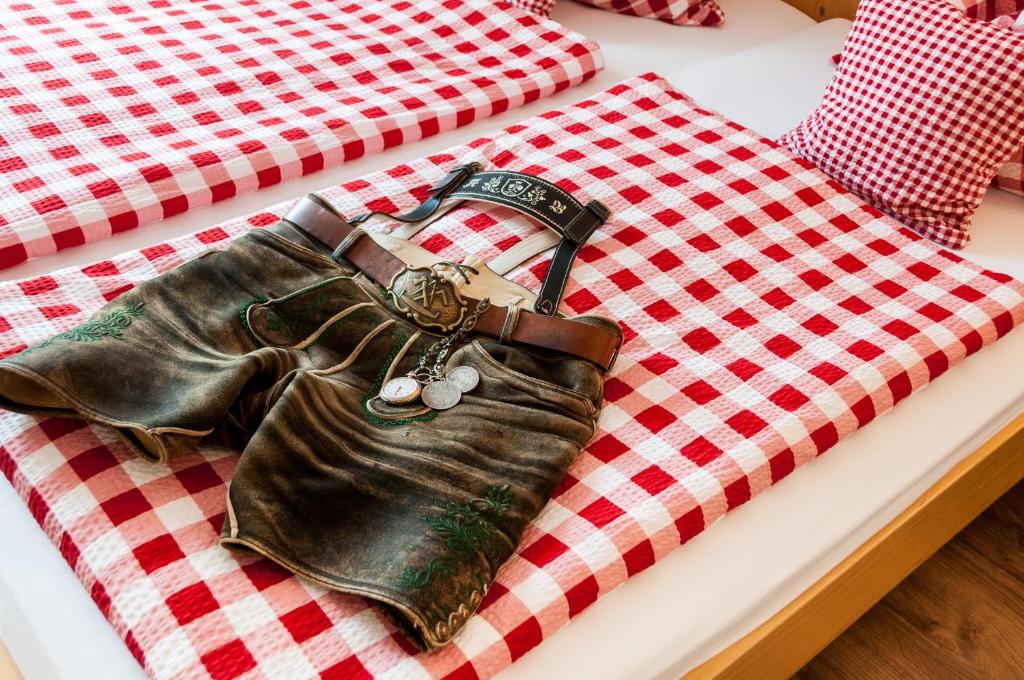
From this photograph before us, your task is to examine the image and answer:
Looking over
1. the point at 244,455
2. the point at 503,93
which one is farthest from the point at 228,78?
the point at 244,455

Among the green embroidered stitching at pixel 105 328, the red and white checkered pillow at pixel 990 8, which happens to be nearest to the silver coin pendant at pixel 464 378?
the green embroidered stitching at pixel 105 328

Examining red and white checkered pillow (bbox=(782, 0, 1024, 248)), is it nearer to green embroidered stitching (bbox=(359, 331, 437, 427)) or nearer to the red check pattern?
the red check pattern

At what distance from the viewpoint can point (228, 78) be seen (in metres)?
1.61

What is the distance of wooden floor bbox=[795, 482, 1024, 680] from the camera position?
4.68ft

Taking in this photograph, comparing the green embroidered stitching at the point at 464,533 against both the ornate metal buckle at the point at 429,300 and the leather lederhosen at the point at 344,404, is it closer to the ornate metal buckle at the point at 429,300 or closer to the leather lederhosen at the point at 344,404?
the leather lederhosen at the point at 344,404

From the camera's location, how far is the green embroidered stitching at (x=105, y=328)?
1013mm

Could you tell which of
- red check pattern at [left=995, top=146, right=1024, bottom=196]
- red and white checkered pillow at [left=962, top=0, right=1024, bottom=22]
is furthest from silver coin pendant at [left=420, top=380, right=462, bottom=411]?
red and white checkered pillow at [left=962, top=0, right=1024, bottom=22]

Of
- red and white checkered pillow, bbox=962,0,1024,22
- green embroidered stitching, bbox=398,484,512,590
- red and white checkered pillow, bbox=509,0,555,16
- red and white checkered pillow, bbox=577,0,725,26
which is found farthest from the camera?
red and white checkered pillow, bbox=577,0,725,26

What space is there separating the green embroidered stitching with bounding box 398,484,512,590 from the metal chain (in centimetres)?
18

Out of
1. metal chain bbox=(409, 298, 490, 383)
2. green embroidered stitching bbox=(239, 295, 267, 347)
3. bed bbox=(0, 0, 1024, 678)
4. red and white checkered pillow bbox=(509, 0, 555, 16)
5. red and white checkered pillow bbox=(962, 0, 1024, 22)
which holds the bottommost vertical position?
bed bbox=(0, 0, 1024, 678)

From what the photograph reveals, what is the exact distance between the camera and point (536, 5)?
190 cm

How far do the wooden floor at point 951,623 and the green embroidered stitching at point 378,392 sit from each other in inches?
29.4

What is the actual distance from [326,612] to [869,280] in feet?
2.78

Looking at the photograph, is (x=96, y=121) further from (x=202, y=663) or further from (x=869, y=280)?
(x=869, y=280)
